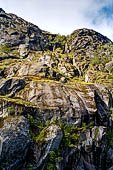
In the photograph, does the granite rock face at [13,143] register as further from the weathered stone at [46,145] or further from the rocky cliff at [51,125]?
the weathered stone at [46,145]

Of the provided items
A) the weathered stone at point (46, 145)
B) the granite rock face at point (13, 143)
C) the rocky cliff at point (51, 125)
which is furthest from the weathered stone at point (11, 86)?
the weathered stone at point (46, 145)

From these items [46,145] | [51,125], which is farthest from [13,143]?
[51,125]

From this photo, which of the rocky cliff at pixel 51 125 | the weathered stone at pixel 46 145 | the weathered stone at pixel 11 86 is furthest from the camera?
the weathered stone at pixel 11 86

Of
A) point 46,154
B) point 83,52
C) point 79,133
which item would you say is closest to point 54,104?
point 79,133

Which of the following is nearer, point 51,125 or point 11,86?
point 51,125

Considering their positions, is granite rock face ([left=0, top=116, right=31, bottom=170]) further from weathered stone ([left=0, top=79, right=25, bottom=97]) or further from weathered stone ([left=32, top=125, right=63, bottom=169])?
weathered stone ([left=0, top=79, right=25, bottom=97])

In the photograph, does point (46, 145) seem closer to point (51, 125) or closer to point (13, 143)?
point (51, 125)

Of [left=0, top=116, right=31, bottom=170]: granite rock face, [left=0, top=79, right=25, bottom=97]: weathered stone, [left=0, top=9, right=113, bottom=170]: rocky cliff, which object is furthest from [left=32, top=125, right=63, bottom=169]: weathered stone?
[left=0, top=79, right=25, bottom=97]: weathered stone

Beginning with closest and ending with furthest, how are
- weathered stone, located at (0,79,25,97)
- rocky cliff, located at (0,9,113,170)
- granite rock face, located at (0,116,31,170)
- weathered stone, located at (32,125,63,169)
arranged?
granite rock face, located at (0,116,31,170) < rocky cliff, located at (0,9,113,170) < weathered stone, located at (32,125,63,169) < weathered stone, located at (0,79,25,97)

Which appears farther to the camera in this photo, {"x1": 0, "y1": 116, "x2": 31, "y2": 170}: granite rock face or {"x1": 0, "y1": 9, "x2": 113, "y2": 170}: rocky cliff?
{"x1": 0, "y1": 9, "x2": 113, "y2": 170}: rocky cliff

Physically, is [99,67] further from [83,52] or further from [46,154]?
[46,154]

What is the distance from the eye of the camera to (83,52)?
184 m

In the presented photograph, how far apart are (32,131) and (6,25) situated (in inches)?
6313

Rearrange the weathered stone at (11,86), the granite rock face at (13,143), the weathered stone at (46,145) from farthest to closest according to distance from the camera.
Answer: the weathered stone at (11,86)
the weathered stone at (46,145)
the granite rock face at (13,143)
